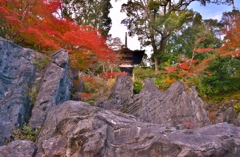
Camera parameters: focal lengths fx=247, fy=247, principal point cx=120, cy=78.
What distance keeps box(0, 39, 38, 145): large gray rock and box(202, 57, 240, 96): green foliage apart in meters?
12.8

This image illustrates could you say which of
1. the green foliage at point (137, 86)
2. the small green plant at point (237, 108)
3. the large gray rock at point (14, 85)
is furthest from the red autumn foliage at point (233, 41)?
the large gray rock at point (14, 85)

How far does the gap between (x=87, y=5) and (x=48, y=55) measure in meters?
13.9

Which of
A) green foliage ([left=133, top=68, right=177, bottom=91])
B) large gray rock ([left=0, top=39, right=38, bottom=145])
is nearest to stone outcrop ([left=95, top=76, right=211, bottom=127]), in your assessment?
large gray rock ([left=0, top=39, right=38, bottom=145])

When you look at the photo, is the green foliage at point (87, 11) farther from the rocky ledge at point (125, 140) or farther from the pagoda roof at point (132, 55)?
the rocky ledge at point (125, 140)

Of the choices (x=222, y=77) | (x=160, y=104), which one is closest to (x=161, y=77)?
(x=222, y=77)

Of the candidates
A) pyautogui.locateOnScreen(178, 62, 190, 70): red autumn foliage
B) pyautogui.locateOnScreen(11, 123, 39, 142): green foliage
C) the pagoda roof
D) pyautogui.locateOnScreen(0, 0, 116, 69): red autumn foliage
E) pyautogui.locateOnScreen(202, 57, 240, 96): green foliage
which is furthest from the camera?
the pagoda roof

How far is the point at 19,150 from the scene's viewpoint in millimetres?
4457

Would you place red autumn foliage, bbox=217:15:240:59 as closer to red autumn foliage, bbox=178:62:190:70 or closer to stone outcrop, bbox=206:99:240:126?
red autumn foliage, bbox=178:62:190:70

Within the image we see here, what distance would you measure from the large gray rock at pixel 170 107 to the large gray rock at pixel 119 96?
32cm

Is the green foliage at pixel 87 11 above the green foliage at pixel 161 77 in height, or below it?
above

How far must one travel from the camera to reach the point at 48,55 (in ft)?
27.3

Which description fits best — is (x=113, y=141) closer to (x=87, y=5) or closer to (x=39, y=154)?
(x=39, y=154)

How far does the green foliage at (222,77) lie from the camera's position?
17.1 metres

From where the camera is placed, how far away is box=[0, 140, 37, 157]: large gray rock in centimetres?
438
